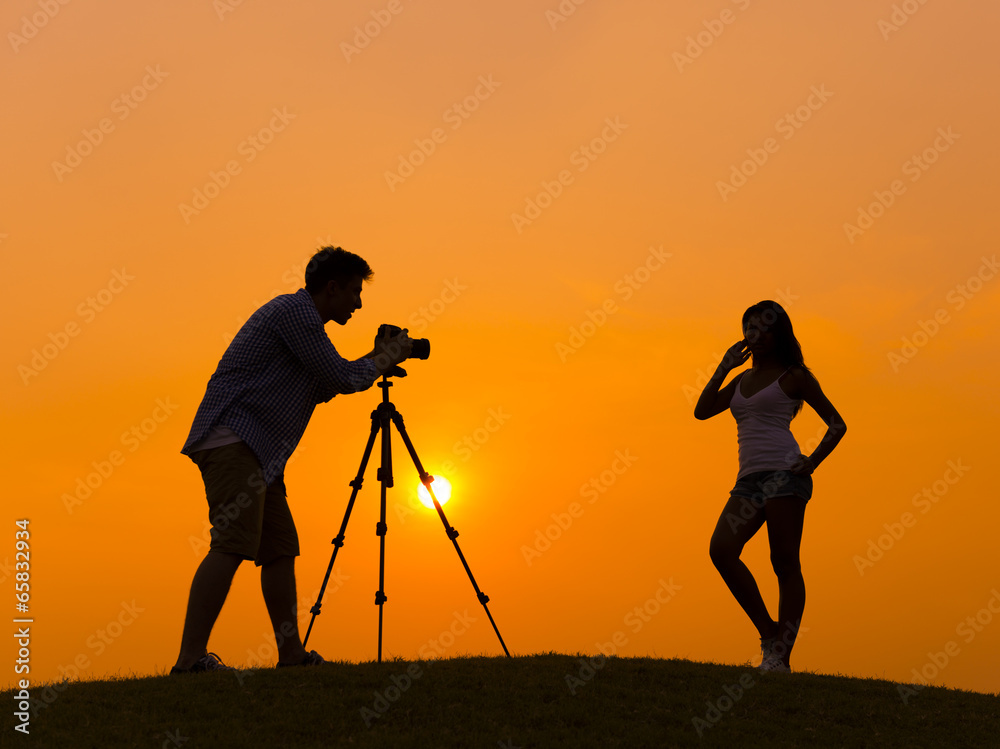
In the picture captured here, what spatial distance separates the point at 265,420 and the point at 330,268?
1.32 meters

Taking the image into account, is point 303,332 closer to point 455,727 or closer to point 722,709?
point 455,727

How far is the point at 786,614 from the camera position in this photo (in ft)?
26.8

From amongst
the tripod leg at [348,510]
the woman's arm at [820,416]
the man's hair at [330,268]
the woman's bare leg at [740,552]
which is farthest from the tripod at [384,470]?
the woman's arm at [820,416]

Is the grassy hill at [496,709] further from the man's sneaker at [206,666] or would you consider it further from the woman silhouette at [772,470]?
the woman silhouette at [772,470]

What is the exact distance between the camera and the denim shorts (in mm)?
8023

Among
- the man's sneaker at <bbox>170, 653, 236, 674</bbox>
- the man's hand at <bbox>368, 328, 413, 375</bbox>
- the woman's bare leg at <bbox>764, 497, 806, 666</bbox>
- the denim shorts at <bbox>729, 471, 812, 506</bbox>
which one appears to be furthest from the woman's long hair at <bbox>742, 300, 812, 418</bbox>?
the man's sneaker at <bbox>170, 653, 236, 674</bbox>

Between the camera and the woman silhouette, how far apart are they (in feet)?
9.01

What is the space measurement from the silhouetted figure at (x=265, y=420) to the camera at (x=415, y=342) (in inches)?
10.8

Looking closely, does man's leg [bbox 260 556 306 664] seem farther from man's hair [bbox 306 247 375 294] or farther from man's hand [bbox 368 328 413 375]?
man's hair [bbox 306 247 375 294]

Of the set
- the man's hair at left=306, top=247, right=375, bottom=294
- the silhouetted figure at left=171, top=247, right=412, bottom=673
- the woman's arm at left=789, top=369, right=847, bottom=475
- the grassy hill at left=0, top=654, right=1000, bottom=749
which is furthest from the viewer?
the woman's arm at left=789, top=369, right=847, bottom=475

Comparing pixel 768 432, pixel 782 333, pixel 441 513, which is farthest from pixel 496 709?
pixel 782 333

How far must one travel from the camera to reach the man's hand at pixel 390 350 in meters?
7.70

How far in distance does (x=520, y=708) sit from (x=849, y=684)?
3.42 metres

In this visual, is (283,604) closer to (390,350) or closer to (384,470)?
(384,470)
